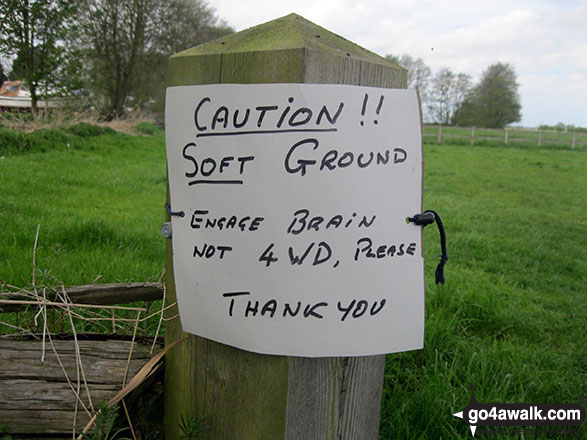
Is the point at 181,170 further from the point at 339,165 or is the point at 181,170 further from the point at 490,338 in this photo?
the point at 490,338

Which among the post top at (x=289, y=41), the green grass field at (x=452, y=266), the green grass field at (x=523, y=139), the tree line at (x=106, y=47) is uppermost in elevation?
the tree line at (x=106, y=47)

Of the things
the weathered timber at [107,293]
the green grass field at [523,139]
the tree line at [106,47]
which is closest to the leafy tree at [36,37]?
the tree line at [106,47]

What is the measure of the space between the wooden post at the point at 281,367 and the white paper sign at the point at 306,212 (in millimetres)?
45

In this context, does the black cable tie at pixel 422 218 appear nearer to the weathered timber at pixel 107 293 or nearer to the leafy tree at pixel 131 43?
the weathered timber at pixel 107 293

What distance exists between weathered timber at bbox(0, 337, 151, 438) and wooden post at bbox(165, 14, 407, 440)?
0.26 metres

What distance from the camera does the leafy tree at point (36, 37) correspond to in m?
11.2

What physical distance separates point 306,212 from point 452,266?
10.9 feet

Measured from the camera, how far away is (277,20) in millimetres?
1216

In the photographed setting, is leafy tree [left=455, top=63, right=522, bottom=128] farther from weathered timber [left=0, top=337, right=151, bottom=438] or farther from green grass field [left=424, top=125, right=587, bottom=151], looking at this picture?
weathered timber [left=0, top=337, right=151, bottom=438]

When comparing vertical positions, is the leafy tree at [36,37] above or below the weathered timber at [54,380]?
above

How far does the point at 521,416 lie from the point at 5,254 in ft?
9.95

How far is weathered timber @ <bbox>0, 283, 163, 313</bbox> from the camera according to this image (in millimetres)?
1725

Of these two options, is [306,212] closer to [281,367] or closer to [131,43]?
[281,367]

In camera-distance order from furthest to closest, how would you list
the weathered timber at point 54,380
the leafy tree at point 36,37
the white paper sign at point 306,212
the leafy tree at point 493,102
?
the leafy tree at point 493,102
the leafy tree at point 36,37
the weathered timber at point 54,380
the white paper sign at point 306,212
